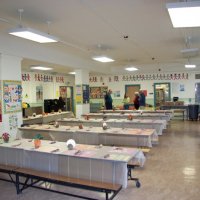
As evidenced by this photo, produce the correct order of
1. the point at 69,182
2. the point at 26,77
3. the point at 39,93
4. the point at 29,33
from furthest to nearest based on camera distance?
the point at 39,93 → the point at 26,77 → the point at 29,33 → the point at 69,182

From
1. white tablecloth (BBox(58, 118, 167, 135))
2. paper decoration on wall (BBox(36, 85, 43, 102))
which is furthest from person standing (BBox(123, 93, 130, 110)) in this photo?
white tablecloth (BBox(58, 118, 167, 135))

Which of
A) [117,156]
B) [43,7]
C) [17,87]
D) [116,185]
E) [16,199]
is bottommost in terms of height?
[16,199]

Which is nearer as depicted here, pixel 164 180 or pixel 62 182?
pixel 62 182

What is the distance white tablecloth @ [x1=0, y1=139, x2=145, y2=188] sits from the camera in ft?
12.2

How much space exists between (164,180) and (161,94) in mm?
11481

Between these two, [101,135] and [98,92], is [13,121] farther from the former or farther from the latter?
[98,92]

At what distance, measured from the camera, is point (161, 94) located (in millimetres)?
15906

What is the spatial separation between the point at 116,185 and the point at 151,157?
3.20 meters

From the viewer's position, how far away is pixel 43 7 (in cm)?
470

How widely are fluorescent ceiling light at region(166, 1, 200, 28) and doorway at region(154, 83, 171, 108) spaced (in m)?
12.1

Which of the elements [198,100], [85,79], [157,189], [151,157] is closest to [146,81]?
[198,100]

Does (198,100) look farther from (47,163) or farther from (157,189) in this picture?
(47,163)

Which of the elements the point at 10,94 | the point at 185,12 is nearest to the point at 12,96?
the point at 10,94

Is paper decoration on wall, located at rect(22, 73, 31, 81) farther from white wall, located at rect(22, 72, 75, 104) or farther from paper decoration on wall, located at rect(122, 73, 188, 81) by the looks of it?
paper decoration on wall, located at rect(122, 73, 188, 81)
